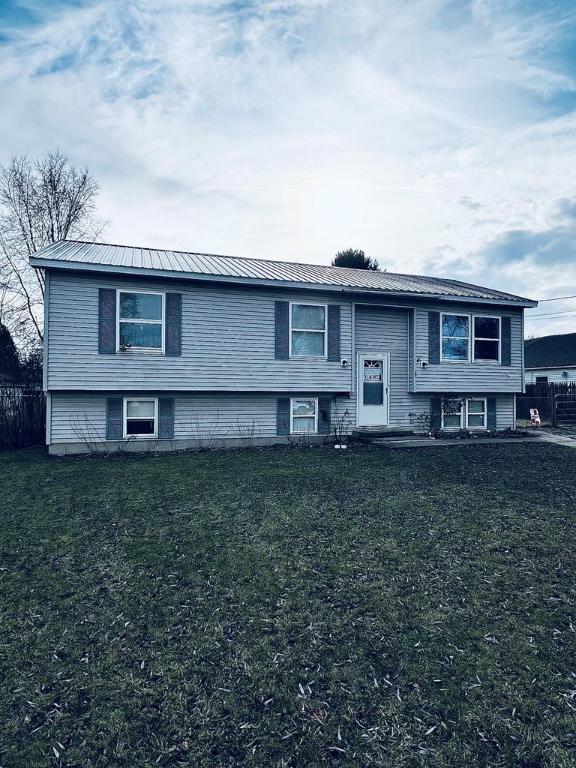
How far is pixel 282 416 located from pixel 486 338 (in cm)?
748

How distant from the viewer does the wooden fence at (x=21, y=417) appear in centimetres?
1238

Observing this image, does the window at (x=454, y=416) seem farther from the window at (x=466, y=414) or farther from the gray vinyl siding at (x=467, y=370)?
the gray vinyl siding at (x=467, y=370)

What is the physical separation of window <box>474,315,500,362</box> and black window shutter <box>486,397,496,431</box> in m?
1.42

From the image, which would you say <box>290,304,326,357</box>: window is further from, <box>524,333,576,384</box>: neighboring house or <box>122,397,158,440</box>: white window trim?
<box>524,333,576,384</box>: neighboring house

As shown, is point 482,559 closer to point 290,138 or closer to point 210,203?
point 290,138

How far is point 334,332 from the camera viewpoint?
42.4 ft

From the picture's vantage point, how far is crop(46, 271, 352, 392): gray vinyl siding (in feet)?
35.0

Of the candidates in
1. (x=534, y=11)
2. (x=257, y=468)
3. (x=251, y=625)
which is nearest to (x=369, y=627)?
(x=251, y=625)

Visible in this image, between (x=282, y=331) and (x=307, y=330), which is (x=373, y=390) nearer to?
(x=307, y=330)

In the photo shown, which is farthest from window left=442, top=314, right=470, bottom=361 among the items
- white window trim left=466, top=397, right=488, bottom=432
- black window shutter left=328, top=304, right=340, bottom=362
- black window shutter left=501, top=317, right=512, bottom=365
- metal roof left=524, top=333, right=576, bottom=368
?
metal roof left=524, top=333, right=576, bottom=368

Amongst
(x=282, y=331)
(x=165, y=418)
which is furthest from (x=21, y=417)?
(x=282, y=331)

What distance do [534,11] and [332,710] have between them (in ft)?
39.8

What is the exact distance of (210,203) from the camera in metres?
12.5

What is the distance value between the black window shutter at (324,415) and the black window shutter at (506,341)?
639 centimetres
